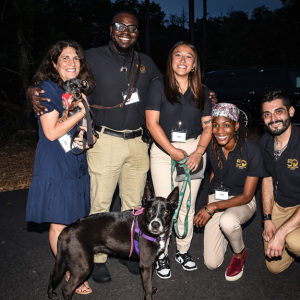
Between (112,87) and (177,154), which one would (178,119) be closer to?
(177,154)

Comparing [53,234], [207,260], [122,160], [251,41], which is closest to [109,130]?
[122,160]

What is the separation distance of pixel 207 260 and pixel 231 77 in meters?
9.08

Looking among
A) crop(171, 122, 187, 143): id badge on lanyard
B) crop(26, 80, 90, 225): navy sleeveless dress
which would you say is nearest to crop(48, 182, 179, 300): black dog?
crop(26, 80, 90, 225): navy sleeveless dress

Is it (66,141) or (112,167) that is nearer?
(66,141)

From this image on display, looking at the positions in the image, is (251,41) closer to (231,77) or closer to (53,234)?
(231,77)

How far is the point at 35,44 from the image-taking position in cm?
1120

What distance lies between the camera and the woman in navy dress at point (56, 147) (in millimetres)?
2977

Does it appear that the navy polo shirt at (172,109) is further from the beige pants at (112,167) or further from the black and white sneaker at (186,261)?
the black and white sneaker at (186,261)

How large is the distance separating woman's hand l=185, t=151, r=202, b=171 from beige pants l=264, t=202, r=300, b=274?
1161 mm

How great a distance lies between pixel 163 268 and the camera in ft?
12.2

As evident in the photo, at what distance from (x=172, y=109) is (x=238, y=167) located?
1.04m

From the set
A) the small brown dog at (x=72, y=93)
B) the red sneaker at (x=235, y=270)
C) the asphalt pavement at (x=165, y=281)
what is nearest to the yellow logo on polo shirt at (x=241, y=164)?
the red sneaker at (x=235, y=270)

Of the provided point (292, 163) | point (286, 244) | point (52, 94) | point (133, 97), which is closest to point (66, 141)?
point (52, 94)

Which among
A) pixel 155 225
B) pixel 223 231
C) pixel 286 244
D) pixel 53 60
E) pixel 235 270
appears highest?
pixel 53 60
